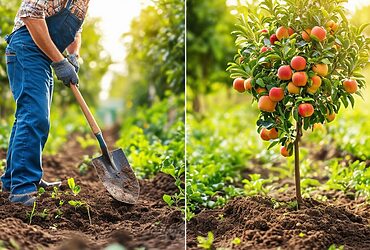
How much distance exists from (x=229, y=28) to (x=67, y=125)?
7.91 feet

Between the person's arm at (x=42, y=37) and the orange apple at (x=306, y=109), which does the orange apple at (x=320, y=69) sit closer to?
the orange apple at (x=306, y=109)

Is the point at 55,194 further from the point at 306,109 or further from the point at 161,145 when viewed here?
the point at 161,145

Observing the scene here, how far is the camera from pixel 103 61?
9.53 m

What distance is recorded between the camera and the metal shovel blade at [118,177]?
3977 millimetres

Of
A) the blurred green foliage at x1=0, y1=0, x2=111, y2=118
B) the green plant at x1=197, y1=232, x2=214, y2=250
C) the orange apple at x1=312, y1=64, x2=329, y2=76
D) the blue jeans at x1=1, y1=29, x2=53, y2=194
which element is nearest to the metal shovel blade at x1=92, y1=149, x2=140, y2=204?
the blue jeans at x1=1, y1=29, x2=53, y2=194

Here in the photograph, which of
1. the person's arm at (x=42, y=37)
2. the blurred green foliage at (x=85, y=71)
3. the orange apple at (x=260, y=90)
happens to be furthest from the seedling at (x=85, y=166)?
the orange apple at (x=260, y=90)

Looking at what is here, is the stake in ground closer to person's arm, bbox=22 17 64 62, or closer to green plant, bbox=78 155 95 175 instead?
person's arm, bbox=22 17 64 62

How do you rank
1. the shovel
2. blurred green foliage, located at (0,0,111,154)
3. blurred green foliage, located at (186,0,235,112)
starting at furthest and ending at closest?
blurred green foliage, located at (186,0,235,112)
blurred green foliage, located at (0,0,111,154)
the shovel

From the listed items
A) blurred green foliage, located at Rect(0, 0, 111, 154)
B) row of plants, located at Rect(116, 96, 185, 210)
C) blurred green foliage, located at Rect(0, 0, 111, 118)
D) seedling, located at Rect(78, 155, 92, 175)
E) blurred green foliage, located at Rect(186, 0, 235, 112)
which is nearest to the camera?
row of plants, located at Rect(116, 96, 185, 210)

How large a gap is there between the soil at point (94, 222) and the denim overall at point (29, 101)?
0.15 m

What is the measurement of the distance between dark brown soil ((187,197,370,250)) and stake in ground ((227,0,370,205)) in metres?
0.37

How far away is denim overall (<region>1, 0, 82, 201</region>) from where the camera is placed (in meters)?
3.85

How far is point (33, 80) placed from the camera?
386 centimetres

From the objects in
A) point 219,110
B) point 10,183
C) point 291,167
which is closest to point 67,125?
point 219,110
